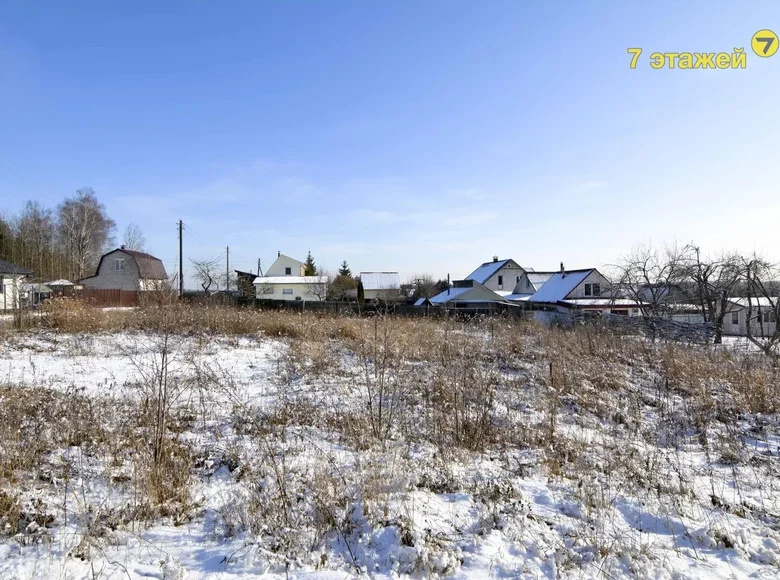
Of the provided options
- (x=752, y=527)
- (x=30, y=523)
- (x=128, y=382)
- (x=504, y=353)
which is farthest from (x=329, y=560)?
(x=504, y=353)

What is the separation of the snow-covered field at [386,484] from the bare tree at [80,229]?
35.9 metres

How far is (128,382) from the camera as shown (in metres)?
5.80

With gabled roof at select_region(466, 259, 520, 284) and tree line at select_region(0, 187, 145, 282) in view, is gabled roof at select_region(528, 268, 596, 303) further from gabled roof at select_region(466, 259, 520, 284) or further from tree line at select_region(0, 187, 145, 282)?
→ tree line at select_region(0, 187, 145, 282)

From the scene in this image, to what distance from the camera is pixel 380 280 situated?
153 feet

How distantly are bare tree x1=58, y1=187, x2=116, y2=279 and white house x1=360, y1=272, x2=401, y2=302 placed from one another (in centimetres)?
2626

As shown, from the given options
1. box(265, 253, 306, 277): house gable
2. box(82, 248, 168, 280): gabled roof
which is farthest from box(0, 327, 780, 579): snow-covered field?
box(265, 253, 306, 277): house gable

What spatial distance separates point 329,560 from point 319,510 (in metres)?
0.42

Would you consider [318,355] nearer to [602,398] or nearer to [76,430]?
[76,430]

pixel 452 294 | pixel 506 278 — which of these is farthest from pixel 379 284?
pixel 506 278

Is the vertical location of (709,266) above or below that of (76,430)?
above

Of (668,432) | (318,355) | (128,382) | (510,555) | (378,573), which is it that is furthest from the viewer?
(318,355)

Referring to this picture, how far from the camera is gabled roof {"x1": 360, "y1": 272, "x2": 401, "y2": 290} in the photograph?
4594 cm

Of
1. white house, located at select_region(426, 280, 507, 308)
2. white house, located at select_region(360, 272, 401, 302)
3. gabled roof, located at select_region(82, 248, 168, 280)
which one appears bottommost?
white house, located at select_region(426, 280, 507, 308)

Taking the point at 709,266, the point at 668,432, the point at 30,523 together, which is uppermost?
the point at 709,266
